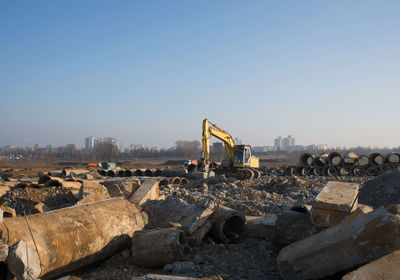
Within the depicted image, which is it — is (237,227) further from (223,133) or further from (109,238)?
(223,133)

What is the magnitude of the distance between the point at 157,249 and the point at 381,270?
252 cm

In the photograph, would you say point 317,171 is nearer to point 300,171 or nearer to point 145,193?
point 300,171

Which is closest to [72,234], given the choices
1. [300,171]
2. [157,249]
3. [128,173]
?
[157,249]

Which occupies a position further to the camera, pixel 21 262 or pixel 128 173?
pixel 128 173

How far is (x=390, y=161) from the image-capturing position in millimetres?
18219

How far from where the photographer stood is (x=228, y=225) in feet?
19.1

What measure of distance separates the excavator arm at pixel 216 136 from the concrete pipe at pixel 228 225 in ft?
39.1

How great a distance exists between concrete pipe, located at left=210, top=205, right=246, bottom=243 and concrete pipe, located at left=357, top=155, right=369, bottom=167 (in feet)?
49.6

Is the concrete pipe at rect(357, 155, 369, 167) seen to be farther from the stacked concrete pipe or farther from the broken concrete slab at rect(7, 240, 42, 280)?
the broken concrete slab at rect(7, 240, 42, 280)

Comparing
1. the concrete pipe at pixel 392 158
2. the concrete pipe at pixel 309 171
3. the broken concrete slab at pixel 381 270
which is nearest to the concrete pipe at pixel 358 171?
the concrete pipe at pixel 392 158

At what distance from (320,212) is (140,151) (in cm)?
9085

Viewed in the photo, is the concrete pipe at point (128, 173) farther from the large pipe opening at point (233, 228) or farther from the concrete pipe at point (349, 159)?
the large pipe opening at point (233, 228)

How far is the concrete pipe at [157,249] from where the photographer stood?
4.25 metres

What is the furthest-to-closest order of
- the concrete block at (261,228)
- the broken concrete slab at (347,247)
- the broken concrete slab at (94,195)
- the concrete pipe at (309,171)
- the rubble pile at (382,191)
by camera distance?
the concrete pipe at (309,171), the rubble pile at (382,191), the broken concrete slab at (94,195), the concrete block at (261,228), the broken concrete slab at (347,247)
